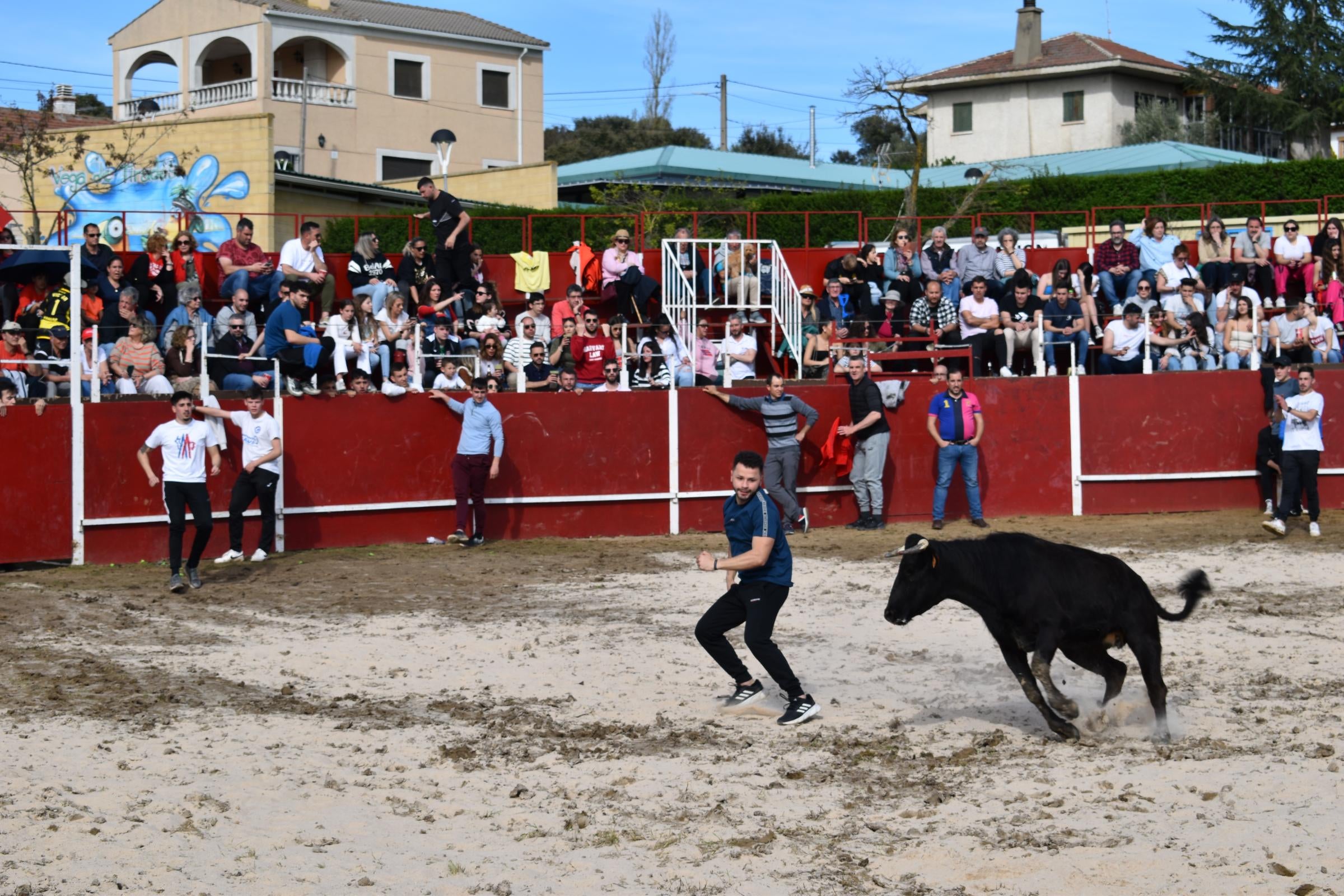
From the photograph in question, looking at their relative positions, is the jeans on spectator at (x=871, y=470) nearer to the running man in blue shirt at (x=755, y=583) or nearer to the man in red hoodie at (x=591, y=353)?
the man in red hoodie at (x=591, y=353)

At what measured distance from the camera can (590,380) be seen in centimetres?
1731

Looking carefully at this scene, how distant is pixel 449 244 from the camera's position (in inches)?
729

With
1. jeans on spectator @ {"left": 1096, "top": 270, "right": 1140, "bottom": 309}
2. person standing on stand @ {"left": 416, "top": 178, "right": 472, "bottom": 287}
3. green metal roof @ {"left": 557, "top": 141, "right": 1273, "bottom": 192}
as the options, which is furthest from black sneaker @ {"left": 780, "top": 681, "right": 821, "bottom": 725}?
green metal roof @ {"left": 557, "top": 141, "right": 1273, "bottom": 192}

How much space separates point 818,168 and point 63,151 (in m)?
24.1

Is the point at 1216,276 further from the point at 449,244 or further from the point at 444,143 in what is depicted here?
the point at 444,143

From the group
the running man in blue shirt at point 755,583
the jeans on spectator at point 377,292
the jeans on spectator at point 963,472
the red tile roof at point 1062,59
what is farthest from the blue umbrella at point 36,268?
the red tile roof at point 1062,59

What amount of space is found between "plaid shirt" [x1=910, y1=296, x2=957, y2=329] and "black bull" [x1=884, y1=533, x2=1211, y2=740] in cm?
1024

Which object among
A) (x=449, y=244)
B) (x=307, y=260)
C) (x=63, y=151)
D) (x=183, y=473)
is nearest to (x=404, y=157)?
(x=63, y=151)

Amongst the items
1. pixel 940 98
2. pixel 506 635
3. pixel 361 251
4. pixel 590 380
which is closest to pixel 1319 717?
pixel 506 635

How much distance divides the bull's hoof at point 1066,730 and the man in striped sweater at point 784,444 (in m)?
8.26

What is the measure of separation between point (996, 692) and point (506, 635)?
3.71 m

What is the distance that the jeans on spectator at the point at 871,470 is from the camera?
A: 16.8m

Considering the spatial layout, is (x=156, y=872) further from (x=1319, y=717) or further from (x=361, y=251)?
(x=361, y=251)

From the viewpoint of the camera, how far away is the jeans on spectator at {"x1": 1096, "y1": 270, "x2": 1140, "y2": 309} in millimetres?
19016
